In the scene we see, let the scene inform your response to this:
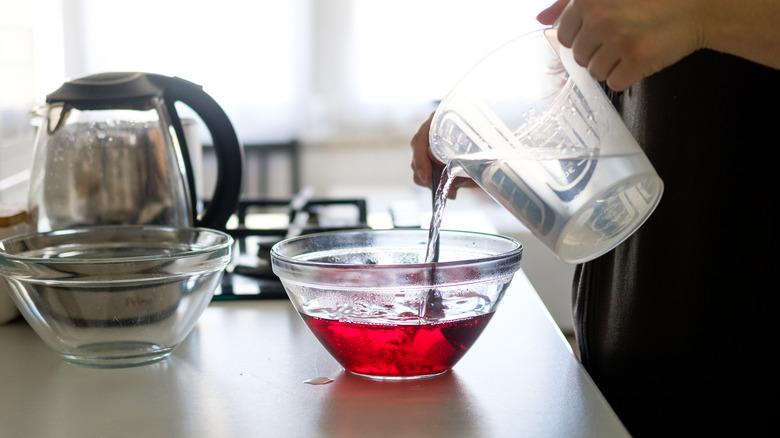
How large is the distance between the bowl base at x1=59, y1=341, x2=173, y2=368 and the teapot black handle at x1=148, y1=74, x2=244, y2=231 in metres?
0.29

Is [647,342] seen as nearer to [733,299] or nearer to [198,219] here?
[733,299]

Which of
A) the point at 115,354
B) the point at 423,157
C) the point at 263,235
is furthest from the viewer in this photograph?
the point at 263,235

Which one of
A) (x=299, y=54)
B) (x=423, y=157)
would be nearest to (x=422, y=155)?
(x=423, y=157)

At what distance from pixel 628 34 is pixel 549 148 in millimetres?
103

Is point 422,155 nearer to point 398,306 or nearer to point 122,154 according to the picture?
point 398,306

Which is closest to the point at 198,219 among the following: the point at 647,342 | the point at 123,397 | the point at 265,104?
the point at 123,397

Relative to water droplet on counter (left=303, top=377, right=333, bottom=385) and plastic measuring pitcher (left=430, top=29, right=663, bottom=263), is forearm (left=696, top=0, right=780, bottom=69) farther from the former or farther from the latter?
water droplet on counter (left=303, top=377, right=333, bottom=385)

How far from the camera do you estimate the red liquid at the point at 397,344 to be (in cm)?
62

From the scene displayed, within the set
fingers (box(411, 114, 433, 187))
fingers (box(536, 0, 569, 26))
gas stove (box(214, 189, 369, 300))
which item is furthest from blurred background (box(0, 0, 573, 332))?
fingers (box(536, 0, 569, 26))

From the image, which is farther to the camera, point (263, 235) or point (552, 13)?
point (263, 235)

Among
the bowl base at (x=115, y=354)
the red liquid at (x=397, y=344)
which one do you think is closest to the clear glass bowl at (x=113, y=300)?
the bowl base at (x=115, y=354)

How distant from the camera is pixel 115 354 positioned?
27.2 inches

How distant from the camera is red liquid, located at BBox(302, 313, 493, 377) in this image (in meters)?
0.62

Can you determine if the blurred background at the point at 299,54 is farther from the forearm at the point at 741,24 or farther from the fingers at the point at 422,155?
the forearm at the point at 741,24
